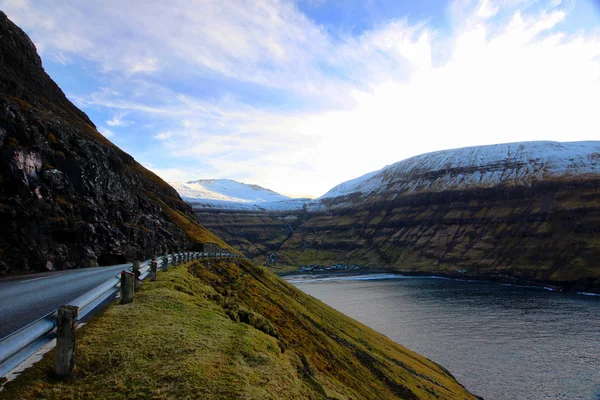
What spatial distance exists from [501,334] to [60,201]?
75222mm

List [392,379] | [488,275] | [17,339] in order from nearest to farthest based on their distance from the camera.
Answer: [17,339]
[392,379]
[488,275]

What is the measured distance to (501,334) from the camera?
237 ft

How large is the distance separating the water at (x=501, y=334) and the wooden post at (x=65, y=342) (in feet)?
164

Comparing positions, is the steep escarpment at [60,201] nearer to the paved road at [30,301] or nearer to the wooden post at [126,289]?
the paved road at [30,301]

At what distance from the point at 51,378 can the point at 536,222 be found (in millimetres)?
223971

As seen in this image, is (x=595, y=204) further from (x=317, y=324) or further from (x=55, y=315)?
(x=55, y=315)

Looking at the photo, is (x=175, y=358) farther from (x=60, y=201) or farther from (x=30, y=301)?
(x=60, y=201)

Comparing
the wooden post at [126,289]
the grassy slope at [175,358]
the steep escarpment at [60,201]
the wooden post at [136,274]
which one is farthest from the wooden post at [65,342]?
the steep escarpment at [60,201]

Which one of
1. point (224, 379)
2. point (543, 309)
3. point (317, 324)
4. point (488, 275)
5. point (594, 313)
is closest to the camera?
point (224, 379)

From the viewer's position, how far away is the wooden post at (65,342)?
7609 mm

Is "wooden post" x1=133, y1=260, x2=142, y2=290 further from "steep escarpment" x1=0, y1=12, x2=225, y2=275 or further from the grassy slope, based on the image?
"steep escarpment" x1=0, y1=12, x2=225, y2=275

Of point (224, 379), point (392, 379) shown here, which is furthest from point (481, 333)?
point (224, 379)

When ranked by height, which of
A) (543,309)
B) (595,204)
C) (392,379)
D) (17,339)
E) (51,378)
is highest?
(595,204)

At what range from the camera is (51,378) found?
7465mm
